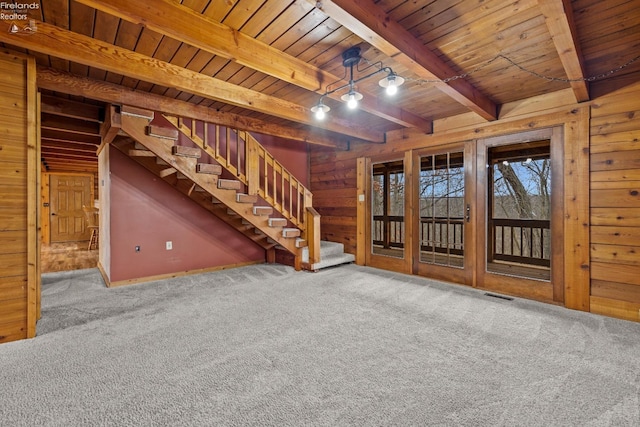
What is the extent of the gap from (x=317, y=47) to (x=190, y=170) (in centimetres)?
226

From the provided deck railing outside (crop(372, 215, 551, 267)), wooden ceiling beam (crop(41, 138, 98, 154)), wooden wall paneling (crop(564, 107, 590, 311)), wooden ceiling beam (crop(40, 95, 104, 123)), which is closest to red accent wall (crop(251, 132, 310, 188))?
deck railing outside (crop(372, 215, 551, 267))

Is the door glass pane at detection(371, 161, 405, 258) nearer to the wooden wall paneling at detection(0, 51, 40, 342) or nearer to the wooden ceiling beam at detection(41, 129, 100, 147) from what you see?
the wooden ceiling beam at detection(41, 129, 100, 147)

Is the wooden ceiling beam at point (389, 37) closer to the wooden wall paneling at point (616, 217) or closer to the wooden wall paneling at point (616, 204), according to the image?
the wooden wall paneling at point (616, 204)

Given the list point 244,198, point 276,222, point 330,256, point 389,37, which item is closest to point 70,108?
point 244,198

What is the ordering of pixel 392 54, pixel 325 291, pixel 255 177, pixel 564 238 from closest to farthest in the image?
pixel 392 54 < pixel 564 238 < pixel 325 291 < pixel 255 177

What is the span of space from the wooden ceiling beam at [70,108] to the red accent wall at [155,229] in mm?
503

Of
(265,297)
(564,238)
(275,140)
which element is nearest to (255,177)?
(275,140)

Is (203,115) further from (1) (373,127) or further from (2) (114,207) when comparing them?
(1) (373,127)

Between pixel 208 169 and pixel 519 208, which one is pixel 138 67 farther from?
pixel 519 208

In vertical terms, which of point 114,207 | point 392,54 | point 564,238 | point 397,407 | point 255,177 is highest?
point 392,54

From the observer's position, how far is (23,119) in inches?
90.4

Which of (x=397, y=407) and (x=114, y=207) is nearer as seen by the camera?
(x=397, y=407)

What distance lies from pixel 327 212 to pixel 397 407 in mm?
4410

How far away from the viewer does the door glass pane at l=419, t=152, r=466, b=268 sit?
4020mm
